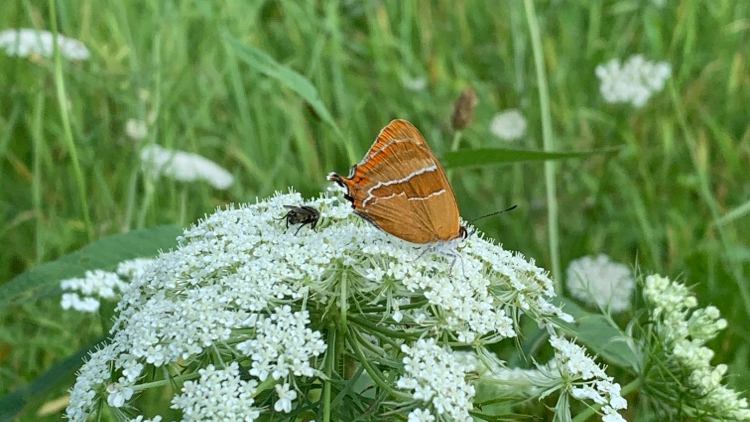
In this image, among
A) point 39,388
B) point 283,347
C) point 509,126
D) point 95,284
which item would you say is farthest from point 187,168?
point 283,347

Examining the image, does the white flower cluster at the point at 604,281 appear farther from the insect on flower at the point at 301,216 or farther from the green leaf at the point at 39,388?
the green leaf at the point at 39,388

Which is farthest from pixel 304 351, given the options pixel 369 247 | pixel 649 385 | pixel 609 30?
pixel 609 30

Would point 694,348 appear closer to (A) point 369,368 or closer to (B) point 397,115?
(A) point 369,368

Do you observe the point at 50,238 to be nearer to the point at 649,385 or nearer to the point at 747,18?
the point at 649,385

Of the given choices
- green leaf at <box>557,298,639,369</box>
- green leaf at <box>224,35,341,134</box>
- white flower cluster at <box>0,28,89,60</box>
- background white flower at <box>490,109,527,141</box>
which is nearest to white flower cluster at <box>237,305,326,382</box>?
green leaf at <box>557,298,639,369</box>

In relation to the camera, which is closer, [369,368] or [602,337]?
[369,368]
